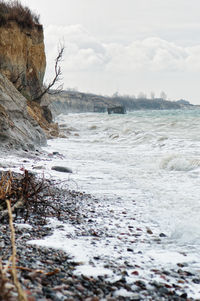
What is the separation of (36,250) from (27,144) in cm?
609

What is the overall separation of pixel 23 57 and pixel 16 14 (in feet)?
8.28

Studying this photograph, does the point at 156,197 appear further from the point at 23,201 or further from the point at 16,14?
the point at 16,14

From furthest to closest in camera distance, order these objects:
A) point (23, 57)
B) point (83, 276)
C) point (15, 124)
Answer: point (23, 57)
point (15, 124)
point (83, 276)

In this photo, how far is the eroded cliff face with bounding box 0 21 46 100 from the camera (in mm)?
14125

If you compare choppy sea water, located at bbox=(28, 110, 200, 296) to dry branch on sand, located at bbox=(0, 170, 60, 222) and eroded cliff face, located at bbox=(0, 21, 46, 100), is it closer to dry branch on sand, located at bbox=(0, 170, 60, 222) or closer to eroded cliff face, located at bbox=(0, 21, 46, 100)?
dry branch on sand, located at bbox=(0, 170, 60, 222)

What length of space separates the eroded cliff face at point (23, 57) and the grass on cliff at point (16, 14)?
242 mm

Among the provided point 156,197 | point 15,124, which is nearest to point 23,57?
point 15,124

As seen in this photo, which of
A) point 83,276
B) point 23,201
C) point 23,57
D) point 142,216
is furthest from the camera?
point 23,57

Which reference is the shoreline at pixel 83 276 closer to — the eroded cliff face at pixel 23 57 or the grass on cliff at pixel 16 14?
the eroded cliff face at pixel 23 57

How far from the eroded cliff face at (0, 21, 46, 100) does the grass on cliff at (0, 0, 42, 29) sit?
0.80ft

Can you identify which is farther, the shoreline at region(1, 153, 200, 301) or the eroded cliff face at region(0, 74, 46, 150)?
the eroded cliff face at region(0, 74, 46, 150)

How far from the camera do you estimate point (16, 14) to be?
15.4 metres

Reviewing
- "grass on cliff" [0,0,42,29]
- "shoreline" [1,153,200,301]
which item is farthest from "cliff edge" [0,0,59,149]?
"shoreline" [1,153,200,301]

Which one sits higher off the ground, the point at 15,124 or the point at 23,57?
the point at 23,57
